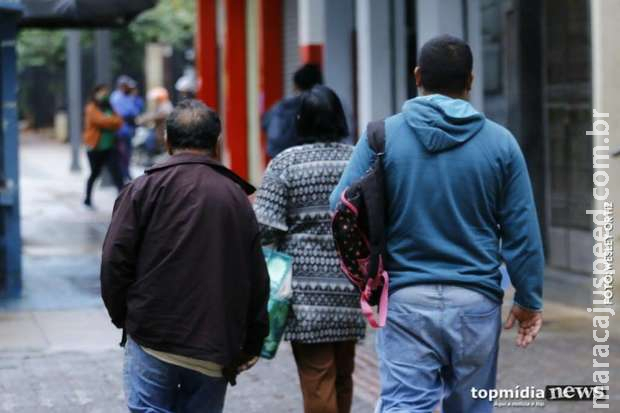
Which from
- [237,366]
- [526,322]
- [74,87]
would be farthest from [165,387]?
[74,87]

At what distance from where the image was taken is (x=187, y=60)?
42.6 meters

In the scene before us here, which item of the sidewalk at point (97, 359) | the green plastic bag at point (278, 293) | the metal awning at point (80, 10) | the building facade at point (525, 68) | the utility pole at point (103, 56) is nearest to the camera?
the green plastic bag at point (278, 293)

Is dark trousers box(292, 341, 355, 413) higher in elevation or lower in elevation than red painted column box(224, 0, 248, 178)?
lower

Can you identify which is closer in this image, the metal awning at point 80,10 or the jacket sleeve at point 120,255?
the jacket sleeve at point 120,255

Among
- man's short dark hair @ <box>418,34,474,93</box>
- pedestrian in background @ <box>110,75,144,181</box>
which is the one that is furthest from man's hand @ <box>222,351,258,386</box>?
pedestrian in background @ <box>110,75,144,181</box>

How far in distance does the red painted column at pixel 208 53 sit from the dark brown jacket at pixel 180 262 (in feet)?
65.6

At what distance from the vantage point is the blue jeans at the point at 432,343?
189 inches

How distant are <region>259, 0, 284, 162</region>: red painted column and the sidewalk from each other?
655 cm

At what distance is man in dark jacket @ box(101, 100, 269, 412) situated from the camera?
5.02 m

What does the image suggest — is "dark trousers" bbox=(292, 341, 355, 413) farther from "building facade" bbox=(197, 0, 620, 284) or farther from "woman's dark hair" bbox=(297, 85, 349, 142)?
"building facade" bbox=(197, 0, 620, 284)

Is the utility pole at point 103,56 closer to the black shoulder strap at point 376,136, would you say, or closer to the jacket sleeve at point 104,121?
the jacket sleeve at point 104,121

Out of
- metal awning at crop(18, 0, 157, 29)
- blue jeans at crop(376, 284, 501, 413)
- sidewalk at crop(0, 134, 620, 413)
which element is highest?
metal awning at crop(18, 0, 157, 29)
